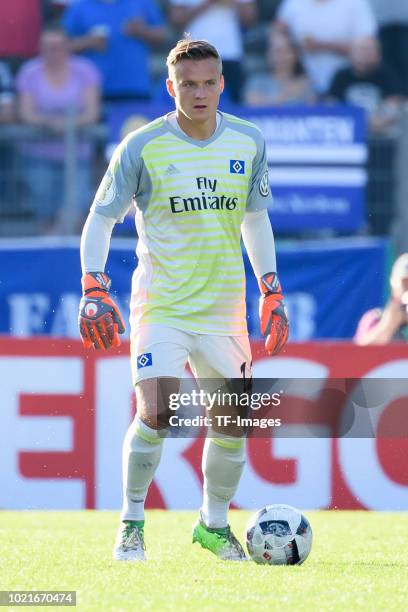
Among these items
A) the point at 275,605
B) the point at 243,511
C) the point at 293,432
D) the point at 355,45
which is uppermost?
the point at 355,45

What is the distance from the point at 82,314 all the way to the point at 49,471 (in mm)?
2885

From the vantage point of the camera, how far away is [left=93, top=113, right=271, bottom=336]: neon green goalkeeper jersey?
659 cm

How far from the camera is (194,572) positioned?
6.22 metres

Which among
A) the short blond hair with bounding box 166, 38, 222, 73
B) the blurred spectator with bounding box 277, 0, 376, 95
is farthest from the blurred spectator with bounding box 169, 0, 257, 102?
the short blond hair with bounding box 166, 38, 222, 73

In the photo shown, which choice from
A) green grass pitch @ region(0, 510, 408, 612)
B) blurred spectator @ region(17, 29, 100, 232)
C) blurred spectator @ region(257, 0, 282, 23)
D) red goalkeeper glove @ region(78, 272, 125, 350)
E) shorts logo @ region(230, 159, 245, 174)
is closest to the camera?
green grass pitch @ region(0, 510, 408, 612)

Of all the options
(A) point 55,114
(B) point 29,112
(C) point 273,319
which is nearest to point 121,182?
(C) point 273,319

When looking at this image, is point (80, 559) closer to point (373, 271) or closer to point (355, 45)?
point (373, 271)

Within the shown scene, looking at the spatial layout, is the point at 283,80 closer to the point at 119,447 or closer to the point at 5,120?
the point at 5,120

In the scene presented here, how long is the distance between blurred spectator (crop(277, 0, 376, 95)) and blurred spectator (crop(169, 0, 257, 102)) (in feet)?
1.35

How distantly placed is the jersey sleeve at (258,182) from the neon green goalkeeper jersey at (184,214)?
5 centimetres

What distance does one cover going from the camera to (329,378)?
362 inches

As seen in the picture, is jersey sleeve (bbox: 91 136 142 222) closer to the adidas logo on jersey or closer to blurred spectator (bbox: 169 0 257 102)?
the adidas logo on jersey

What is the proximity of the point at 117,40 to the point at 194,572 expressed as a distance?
26.9ft

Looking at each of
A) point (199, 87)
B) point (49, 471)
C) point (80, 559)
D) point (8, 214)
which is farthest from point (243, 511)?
point (8, 214)
